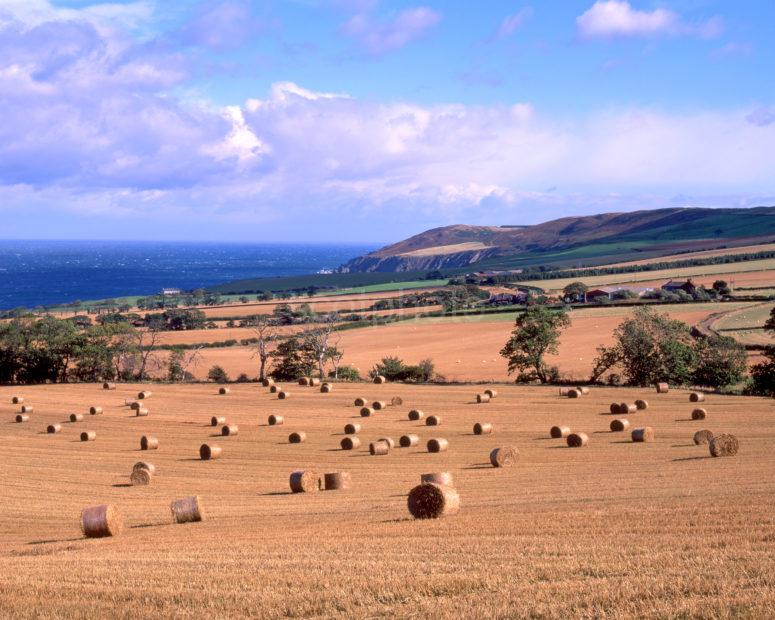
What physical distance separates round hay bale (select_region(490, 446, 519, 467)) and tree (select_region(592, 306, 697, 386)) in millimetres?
24894

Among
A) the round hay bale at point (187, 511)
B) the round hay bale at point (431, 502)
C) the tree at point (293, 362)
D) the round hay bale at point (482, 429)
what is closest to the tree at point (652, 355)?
the round hay bale at point (482, 429)

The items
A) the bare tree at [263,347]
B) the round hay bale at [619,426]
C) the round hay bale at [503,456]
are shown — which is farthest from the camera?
the bare tree at [263,347]

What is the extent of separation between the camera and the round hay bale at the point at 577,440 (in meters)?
29.1

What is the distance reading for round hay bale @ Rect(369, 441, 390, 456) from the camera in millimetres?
29984

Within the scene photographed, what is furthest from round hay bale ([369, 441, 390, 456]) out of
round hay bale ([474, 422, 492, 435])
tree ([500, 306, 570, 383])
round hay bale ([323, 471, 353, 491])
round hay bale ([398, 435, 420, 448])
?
tree ([500, 306, 570, 383])

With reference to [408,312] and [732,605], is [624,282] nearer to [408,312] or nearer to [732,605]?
[408,312]

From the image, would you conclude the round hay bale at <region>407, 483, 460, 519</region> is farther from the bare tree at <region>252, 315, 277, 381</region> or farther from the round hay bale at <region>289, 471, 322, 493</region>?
the bare tree at <region>252, 315, 277, 381</region>

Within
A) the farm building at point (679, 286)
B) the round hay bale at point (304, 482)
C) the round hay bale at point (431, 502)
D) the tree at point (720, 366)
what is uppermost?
the farm building at point (679, 286)

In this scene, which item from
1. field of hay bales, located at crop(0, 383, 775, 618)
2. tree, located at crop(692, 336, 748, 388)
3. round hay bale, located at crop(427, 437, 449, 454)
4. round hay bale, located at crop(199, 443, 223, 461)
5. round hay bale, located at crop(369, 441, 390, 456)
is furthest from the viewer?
tree, located at crop(692, 336, 748, 388)

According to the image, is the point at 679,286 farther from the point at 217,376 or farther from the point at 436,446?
the point at 436,446

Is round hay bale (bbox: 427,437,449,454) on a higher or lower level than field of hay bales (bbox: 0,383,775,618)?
lower

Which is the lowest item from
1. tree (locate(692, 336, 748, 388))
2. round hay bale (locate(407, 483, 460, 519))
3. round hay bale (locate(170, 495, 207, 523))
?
tree (locate(692, 336, 748, 388))

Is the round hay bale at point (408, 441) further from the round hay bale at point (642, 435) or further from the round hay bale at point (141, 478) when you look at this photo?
the round hay bale at point (141, 478)

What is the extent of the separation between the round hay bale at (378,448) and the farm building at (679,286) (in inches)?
3047
